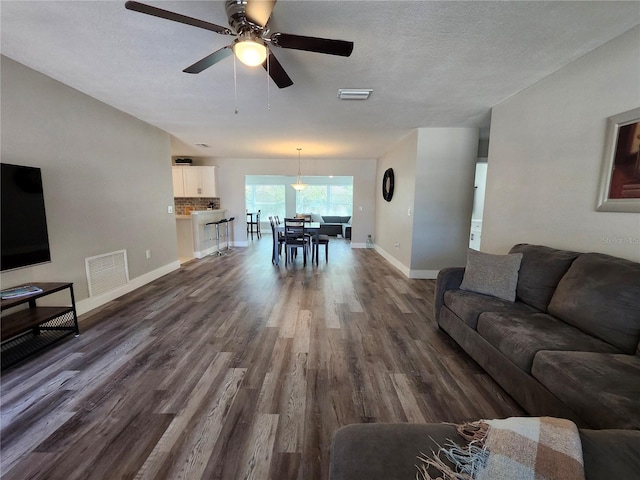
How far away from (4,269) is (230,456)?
2363 millimetres

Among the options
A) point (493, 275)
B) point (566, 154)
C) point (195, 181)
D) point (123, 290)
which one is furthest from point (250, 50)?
point (195, 181)

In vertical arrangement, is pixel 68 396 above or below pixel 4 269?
below

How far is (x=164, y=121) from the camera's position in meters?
3.90

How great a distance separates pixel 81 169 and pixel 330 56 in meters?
Result: 3.01

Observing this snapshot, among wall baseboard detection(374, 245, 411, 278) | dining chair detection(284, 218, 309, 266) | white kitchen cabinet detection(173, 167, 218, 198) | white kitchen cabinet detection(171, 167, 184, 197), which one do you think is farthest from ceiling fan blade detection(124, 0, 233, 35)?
white kitchen cabinet detection(171, 167, 184, 197)

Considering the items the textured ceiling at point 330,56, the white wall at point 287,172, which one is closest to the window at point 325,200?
the white wall at point 287,172

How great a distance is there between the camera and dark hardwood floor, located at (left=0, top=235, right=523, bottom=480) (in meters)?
1.33

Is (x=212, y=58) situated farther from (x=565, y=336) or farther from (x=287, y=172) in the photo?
(x=287, y=172)

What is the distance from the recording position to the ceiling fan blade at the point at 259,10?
1286 millimetres

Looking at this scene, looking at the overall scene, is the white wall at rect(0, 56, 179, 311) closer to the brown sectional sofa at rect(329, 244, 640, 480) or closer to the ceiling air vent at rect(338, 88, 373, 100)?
the ceiling air vent at rect(338, 88, 373, 100)

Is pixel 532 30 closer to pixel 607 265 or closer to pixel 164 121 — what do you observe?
pixel 607 265

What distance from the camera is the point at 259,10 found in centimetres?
134

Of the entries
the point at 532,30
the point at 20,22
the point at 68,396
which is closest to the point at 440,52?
the point at 532,30

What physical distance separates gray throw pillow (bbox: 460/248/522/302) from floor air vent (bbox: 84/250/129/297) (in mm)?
4130
